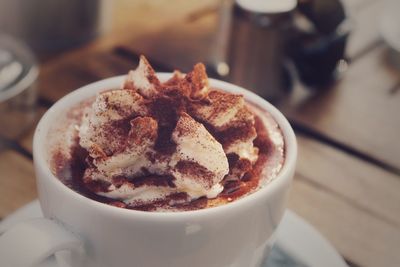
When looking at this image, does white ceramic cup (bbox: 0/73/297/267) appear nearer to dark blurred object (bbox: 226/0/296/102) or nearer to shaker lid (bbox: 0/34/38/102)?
shaker lid (bbox: 0/34/38/102)

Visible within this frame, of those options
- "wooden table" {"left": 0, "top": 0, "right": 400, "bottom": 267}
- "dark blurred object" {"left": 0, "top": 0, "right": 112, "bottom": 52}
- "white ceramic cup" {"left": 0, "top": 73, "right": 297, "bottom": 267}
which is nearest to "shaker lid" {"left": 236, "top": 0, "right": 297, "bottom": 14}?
"wooden table" {"left": 0, "top": 0, "right": 400, "bottom": 267}

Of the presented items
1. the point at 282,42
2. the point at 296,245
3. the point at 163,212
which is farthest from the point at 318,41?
the point at 163,212

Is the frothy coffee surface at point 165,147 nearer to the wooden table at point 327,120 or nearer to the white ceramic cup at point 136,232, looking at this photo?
the white ceramic cup at point 136,232

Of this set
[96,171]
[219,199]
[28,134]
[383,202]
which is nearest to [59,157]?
[96,171]

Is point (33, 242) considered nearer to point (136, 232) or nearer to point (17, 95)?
point (136, 232)

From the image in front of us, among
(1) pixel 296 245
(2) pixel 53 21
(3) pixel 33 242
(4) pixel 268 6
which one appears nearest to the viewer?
(3) pixel 33 242
